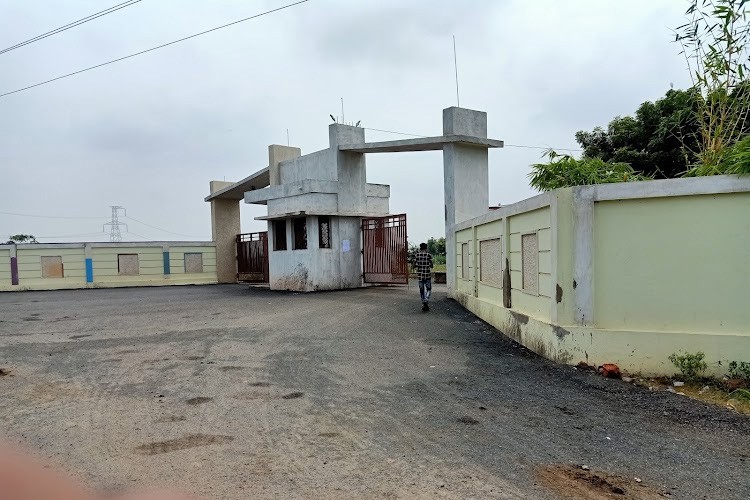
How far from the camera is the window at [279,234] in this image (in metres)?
18.7

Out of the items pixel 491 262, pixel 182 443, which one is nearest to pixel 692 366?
pixel 491 262

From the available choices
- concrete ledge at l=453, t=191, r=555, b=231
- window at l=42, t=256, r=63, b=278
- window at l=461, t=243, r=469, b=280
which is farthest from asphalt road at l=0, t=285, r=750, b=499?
window at l=42, t=256, r=63, b=278

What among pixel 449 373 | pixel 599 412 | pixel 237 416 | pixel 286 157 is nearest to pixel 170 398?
pixel 237 416

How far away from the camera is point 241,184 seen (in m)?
22.4

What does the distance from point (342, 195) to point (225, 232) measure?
10.3 m

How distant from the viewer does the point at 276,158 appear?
19.7 meters

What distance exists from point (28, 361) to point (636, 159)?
19279mm

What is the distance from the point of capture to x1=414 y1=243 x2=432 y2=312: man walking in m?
12.1

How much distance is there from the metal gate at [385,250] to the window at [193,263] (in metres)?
10.7

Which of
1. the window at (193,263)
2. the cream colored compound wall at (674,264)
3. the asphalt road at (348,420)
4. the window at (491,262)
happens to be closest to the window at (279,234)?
the window at (193,263)

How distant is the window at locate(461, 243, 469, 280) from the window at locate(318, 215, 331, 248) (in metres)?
5.47

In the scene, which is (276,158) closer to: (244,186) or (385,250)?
(244,186)

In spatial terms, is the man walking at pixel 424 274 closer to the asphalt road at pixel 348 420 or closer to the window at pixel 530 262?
the asphalt road at pixel 348 420

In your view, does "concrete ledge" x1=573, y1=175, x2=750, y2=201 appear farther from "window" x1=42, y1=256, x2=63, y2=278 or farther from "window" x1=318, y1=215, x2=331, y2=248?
"window" x1=42, y1=256, x2=63, y2=278
